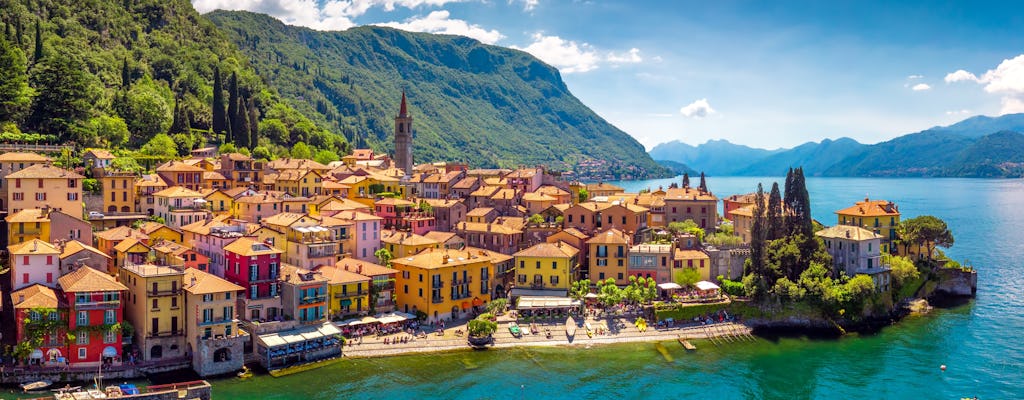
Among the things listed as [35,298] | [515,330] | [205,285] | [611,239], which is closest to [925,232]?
[611,239]

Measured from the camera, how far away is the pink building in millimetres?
52844

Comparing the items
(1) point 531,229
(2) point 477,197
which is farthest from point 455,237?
(2) point 477,197

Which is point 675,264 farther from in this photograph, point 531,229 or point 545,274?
point 531,229

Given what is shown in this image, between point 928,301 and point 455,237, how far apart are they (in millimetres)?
48155

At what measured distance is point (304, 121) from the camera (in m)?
146

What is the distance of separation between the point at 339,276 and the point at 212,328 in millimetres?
12108

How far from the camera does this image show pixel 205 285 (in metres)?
52.2

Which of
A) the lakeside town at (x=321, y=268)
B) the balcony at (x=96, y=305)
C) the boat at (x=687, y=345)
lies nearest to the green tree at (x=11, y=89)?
the lakeside town at (x=321, y=268)

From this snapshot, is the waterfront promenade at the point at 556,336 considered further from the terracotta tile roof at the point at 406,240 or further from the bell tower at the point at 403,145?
the bell tower at the point at 403,145

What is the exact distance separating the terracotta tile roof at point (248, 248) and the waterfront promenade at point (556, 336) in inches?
367

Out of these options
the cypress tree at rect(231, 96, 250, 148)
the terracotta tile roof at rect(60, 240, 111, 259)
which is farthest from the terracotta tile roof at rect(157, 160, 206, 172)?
the terracotta tile roof at rect(60, 240, 111, 259)

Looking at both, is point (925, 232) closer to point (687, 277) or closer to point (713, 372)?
point (687, 277)

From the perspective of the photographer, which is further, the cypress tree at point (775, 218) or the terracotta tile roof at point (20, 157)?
the cypress tree at point (775, 218)

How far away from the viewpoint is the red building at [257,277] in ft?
184
